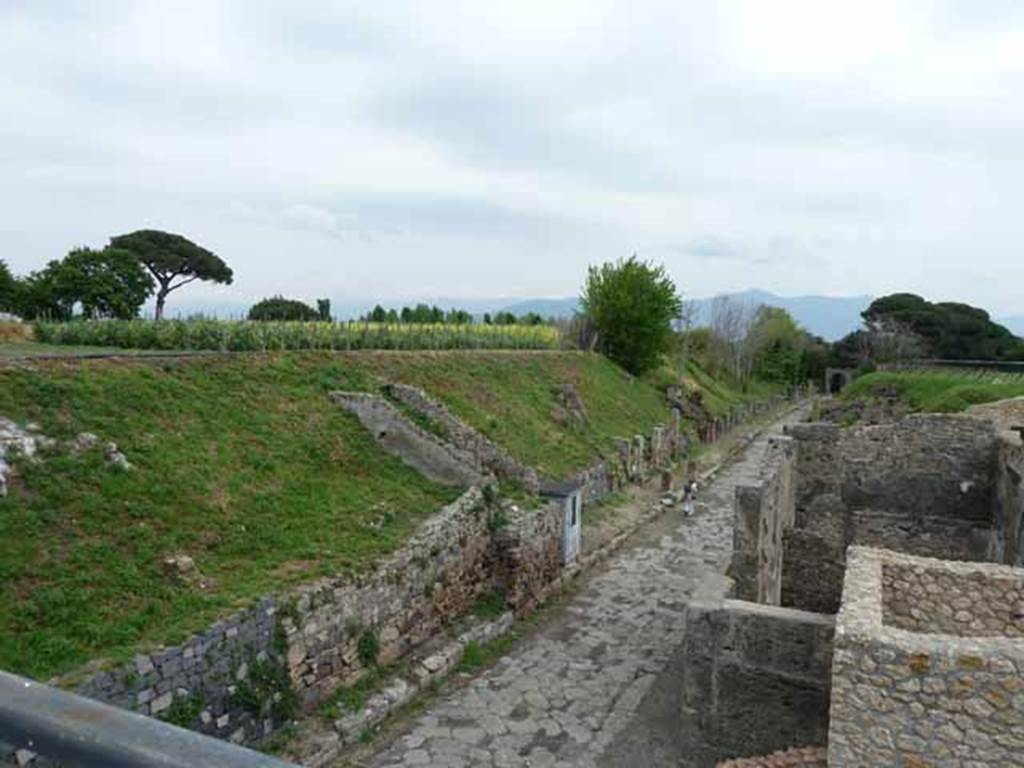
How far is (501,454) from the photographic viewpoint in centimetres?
1480

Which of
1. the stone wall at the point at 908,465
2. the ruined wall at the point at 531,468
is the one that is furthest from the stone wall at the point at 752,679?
the ruined wall at the point at 531,468

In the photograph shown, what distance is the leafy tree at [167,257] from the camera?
153 ft

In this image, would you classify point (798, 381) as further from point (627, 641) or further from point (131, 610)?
point (131, 610)

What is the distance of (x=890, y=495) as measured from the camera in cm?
1262

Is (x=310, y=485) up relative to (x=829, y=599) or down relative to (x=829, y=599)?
up

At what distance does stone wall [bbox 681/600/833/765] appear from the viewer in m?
7.32

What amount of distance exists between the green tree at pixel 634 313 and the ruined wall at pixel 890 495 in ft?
90.4

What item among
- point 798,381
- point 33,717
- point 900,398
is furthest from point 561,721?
point 798,381

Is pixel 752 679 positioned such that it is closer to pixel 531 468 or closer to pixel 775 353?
pixel 531 468

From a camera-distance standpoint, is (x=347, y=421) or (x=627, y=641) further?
(x=347, y=421)

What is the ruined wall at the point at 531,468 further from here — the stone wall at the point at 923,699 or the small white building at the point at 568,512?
the stone wall at the point at 923,699

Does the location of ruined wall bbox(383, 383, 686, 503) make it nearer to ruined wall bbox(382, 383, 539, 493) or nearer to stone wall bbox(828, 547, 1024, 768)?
ruined wall bbox(382, 383, 539, 493)

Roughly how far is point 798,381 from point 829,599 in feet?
221

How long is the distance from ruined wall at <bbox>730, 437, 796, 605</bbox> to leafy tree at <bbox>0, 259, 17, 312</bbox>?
3480cm
